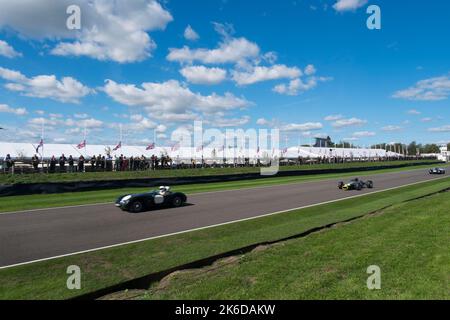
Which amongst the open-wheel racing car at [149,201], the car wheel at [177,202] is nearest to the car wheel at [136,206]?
the open-wheel racing car at [149,201]

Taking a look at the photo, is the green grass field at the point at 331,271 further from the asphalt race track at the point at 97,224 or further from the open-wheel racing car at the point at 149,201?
the open-wheel racing car at the point at 149,201

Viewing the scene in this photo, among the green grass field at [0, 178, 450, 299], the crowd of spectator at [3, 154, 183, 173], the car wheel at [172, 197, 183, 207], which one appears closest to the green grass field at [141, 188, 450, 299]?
the green grass field at [0, 178, 450, 299]

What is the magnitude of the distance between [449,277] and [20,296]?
6.83 m

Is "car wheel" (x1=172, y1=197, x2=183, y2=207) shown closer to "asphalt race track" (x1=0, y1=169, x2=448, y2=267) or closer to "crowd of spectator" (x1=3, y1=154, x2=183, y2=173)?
"asphalt race track" (x1=0, y1=169, x2=448, y2=267)

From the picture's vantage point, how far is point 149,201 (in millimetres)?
13477

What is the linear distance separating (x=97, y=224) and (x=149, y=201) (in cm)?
283

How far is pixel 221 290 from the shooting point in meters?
5.30

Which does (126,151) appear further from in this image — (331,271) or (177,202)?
(331,271)

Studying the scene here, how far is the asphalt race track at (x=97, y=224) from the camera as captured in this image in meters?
8.23

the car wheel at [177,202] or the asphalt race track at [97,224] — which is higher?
the car wheel at [177,202]

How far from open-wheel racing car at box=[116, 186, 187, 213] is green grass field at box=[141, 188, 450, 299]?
267 inches

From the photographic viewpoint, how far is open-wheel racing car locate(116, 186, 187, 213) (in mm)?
13031

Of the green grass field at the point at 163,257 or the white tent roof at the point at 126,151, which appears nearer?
the green grass field at the point at 163,257
